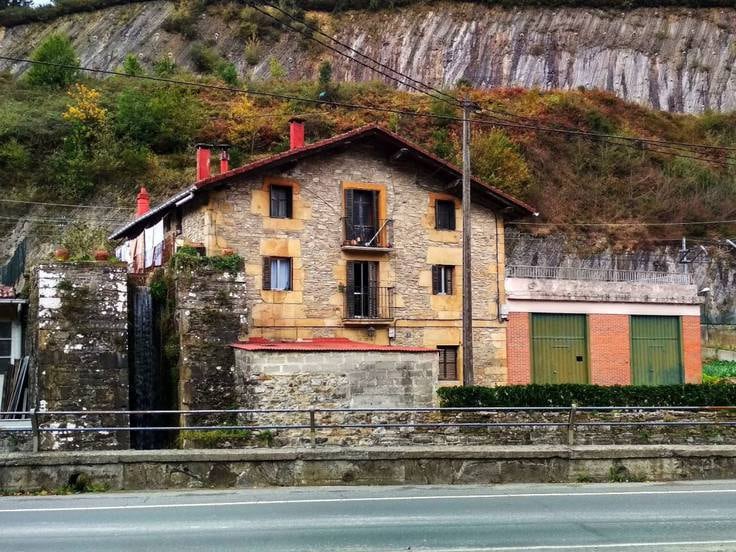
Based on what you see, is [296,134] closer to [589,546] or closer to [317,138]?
[589,546]

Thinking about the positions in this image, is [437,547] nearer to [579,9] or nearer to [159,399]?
[159,399]

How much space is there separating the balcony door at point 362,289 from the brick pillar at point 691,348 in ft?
38.6

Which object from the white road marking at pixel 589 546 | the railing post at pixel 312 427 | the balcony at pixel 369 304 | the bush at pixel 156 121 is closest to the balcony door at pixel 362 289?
the balcony at pixel 369 304

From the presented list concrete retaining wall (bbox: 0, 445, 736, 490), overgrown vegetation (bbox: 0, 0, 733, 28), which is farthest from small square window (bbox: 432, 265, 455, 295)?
overgrown vegetation (bbox: 0, 0, 733, 28)

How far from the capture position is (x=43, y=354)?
60.3 ft

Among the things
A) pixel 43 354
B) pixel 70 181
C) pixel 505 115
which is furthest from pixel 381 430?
pixel 505 115

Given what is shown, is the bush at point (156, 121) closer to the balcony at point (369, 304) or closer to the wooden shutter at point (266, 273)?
the wooden shutter at point (266, 273)

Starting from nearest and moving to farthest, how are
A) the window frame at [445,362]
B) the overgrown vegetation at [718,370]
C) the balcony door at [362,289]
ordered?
the balcony door at [362,289] → the window frame at [445,362] → the overgrown vegetation at [718,370]

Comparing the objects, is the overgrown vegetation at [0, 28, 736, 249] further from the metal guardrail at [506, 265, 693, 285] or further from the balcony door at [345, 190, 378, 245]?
the balcony door at [345, 190, 378, 245]

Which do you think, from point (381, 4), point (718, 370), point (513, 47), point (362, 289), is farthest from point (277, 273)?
point (381, 4)

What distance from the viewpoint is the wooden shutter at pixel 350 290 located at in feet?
84.0

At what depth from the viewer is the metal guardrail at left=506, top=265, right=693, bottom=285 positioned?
101 feet

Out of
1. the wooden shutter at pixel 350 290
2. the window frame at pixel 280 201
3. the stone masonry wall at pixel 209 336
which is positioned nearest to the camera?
the stone masonry wall at pixel 209 336

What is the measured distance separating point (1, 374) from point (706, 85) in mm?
66784
